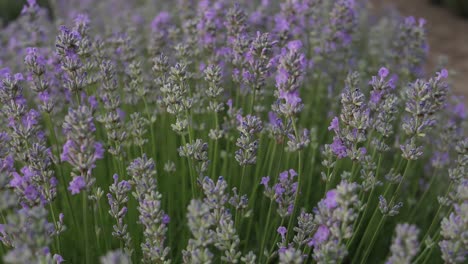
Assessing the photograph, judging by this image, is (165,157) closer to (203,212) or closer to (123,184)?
(123,184)

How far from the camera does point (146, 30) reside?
4480mm

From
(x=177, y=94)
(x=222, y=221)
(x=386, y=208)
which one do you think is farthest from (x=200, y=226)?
(x=386, y=208)

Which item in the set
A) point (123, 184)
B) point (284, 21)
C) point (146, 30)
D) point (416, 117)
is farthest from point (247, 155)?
point (146, 30)

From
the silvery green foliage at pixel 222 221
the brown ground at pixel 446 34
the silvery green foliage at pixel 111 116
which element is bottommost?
the silvery green foliage at pixel 222 221

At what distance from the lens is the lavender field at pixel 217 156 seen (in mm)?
1437

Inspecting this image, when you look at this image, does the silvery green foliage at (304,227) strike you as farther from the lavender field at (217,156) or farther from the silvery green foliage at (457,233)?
the silvery green foliage at (457,233)

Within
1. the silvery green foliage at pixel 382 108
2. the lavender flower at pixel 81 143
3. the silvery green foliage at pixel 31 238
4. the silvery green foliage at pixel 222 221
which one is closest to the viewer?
the silvery green foliage at pixel 31 238

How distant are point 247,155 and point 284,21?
45.7 inches

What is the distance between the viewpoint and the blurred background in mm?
5777

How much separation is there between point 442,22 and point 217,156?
6.90 metres

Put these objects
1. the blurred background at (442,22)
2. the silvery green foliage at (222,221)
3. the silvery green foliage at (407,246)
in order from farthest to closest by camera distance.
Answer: the blurred background at (442,22) < the silvery green foliage at (222,221) < the silvery green foliage at (407,246)

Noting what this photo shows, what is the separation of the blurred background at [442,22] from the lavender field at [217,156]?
102 inches

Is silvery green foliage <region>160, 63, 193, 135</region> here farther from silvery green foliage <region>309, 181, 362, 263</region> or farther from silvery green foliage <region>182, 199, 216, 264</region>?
silvery green foliage <region>309, 181, 362, 263</region>

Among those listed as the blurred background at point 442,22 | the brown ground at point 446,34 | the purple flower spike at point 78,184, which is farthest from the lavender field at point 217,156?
the brown ground at point 446,34
